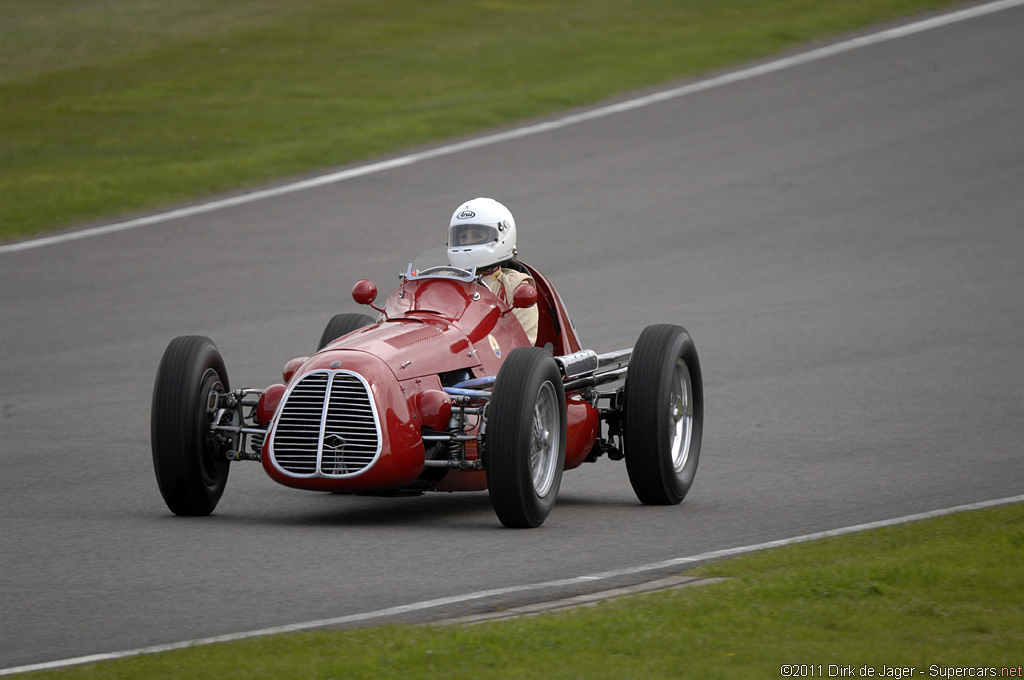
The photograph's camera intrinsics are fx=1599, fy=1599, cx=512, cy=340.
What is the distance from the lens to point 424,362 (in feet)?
30.9

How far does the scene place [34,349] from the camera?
1548 centimetres

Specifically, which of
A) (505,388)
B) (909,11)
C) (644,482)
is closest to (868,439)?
(644,482)

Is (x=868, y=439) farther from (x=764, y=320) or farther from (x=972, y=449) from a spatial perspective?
(x=764, y=320)

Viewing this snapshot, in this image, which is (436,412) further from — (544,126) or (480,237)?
(544,126)

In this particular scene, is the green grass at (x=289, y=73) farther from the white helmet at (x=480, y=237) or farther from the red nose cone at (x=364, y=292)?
the white helmet at (x=480, y=237)

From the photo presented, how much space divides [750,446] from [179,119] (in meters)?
15.2

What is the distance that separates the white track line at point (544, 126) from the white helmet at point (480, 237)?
10.1m

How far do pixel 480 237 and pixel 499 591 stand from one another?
139 inches

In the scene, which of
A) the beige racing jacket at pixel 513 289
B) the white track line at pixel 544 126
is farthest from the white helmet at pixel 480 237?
the white track line at pixel 544 126

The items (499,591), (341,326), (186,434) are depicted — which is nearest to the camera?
(499,591)

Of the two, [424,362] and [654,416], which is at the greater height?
[424,362]

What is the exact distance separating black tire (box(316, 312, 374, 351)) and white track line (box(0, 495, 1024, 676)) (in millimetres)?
3546
